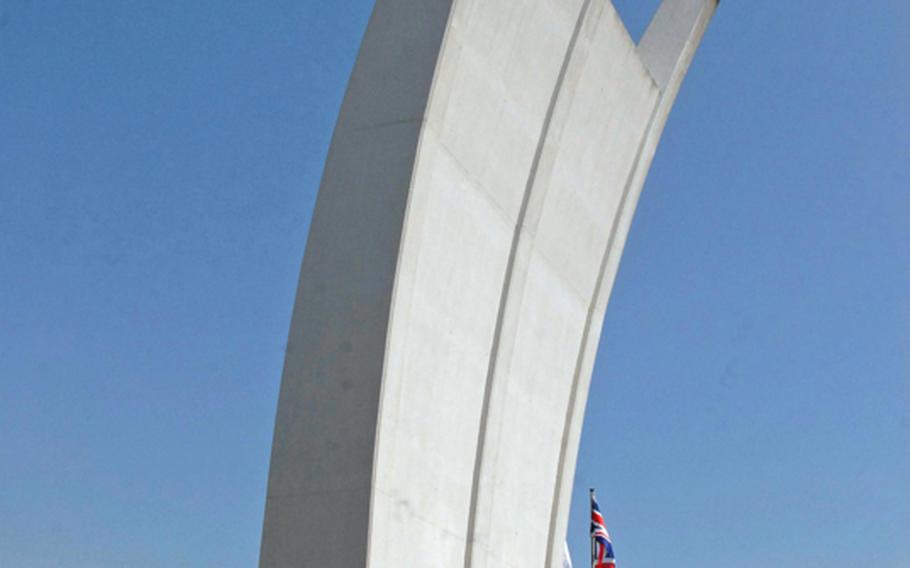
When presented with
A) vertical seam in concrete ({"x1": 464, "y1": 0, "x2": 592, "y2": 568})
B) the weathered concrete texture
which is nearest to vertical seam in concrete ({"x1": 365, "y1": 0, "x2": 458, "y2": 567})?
the weathered concrete texture

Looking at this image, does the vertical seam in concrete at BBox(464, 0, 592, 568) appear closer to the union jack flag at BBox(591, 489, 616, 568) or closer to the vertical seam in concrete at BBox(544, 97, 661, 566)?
the vertical seam in concrete at BBox(544, 97, 661, 566)

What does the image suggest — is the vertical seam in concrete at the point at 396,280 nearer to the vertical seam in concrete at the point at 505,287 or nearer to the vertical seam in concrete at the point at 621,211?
the vertical seam in concrete at the point at 505,287

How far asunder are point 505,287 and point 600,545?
1071cm

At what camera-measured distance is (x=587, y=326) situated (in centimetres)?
1173

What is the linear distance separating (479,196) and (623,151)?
3.19 metres

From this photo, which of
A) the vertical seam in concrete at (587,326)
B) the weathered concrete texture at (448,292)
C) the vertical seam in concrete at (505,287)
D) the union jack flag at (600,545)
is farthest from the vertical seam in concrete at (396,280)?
the union jack flag at (600,545)

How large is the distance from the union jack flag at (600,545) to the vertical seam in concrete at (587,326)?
817 cm

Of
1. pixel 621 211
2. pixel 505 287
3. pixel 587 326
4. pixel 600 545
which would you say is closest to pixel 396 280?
pixel 505 287

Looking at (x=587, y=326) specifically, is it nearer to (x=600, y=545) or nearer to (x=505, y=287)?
(x=505, y=287)

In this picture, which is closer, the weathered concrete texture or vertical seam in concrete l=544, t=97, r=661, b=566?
the weathered concrete texture

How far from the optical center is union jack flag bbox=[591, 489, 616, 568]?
1906 centimetres

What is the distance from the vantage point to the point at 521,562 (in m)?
10.4

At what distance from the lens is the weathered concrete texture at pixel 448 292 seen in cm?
766

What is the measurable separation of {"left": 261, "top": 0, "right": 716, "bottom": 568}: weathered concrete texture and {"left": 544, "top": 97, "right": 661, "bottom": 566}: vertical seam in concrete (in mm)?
45
